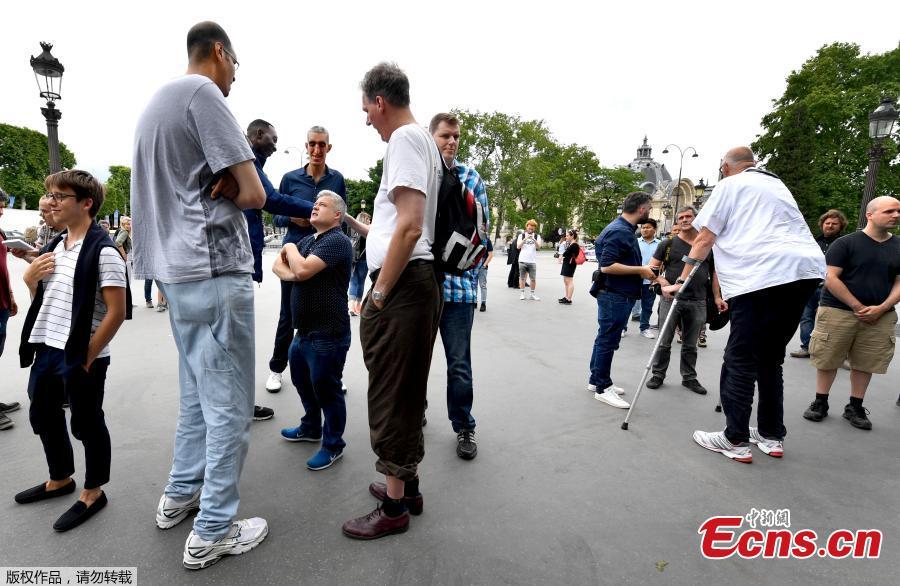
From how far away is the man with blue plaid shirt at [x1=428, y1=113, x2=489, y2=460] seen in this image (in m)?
3.06

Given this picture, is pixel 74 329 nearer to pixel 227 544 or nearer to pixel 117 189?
pixel 227 544

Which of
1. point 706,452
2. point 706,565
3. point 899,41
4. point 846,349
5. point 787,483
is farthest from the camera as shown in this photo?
point 899,41

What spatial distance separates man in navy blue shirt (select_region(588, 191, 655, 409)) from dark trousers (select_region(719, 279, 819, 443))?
1033 millimetres

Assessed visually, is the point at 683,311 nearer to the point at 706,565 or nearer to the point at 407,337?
the point at 706,565

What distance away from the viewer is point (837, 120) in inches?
933

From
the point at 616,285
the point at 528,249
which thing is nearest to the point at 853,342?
the point at 616,285

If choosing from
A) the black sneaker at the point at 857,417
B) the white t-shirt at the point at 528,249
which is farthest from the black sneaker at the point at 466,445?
the white t-shirt at the point at 528,249

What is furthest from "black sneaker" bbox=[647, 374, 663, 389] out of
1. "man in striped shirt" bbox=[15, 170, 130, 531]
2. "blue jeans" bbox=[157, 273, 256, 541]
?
"man in striped shirt" bbox=[15, 170, 130, 531]

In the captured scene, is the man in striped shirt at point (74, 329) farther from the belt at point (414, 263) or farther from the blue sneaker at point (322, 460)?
the belt at point (414, 263)

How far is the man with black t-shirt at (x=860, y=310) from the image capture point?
3.86 m

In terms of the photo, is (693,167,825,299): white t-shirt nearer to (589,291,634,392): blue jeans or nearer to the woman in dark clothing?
(589,291,634,392): blue jeans

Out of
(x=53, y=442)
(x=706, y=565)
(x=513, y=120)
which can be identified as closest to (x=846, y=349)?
(x=706, y=565)

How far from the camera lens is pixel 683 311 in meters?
4.98

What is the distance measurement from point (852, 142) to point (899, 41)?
16.5ft
